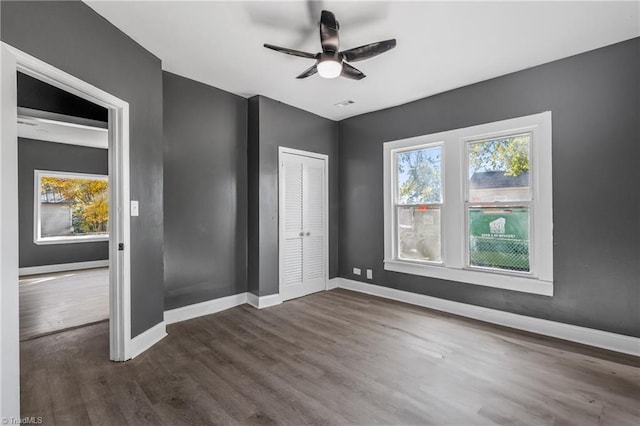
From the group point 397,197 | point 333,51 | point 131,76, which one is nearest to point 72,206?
point 131,76

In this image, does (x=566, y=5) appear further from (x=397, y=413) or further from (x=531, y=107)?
(x=397, y=413)

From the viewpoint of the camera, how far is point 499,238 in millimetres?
3410

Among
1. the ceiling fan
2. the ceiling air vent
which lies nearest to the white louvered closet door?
the ceiling air vent

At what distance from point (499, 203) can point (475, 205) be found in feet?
0.84

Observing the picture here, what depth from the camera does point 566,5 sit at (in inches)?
86.9

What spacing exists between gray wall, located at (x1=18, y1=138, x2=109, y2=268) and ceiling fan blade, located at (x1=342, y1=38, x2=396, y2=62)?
631 cm

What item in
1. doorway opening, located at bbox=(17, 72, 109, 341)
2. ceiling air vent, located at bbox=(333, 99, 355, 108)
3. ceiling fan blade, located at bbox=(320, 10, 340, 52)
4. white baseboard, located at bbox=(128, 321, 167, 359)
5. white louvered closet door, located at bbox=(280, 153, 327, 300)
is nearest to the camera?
ceiling fan blade, located at bbox=(320, 10, 340, 52)

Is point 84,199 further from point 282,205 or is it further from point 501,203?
point 501,203

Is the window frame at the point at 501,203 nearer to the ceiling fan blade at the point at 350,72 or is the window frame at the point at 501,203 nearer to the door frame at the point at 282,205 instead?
the ceiling fan blade at the point at 350,72

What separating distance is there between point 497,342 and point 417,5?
10.1 ft

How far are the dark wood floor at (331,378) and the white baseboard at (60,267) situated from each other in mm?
4291

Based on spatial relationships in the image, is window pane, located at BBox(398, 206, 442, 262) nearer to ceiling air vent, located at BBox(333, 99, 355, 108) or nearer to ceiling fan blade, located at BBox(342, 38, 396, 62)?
ceiling air vent, located at BBox(333, 99, 355, 108)

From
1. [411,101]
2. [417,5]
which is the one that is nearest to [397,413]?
[417,5]

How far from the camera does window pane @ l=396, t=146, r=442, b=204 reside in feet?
12.9
